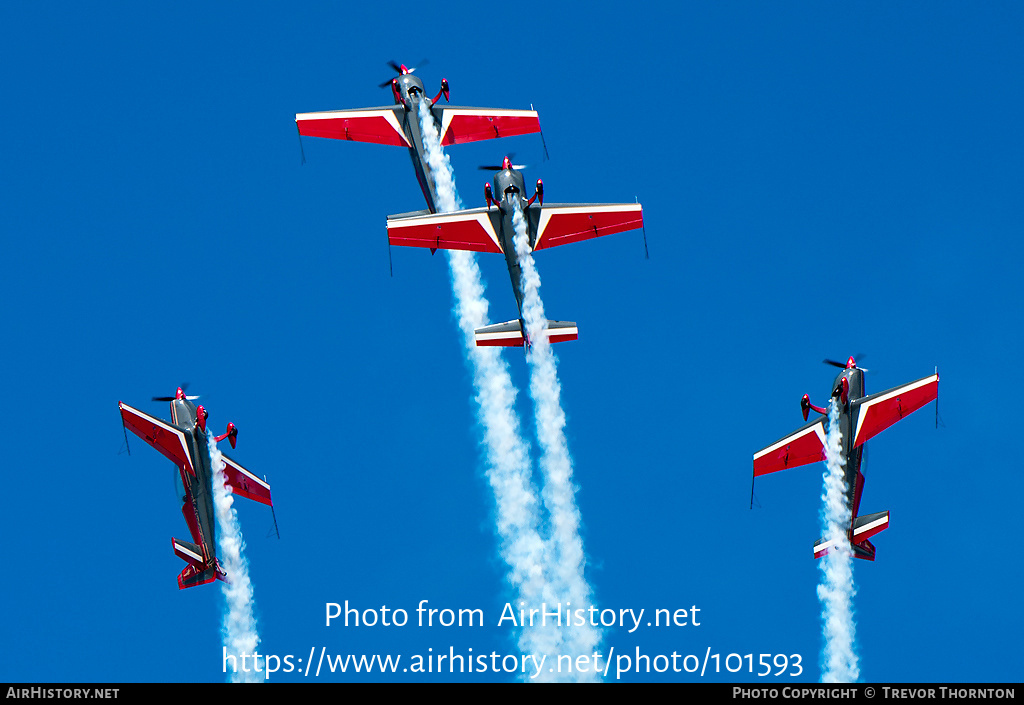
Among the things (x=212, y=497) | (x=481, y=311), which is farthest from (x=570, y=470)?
(x=212, y=497)

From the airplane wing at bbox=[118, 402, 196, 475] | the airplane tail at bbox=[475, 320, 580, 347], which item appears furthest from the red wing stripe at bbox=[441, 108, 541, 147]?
the airplane wing at bbox=[118, 402, 196, 475]

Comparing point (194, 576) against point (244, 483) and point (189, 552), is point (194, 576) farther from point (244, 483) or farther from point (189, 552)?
point (244, 483)

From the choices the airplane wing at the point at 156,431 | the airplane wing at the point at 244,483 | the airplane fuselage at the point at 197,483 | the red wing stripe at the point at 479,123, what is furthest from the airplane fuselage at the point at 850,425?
the airplane wing at the point at 156,431

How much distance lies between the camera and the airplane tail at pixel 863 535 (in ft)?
256

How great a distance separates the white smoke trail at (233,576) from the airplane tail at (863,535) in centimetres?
2296

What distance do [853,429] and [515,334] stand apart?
1439cm

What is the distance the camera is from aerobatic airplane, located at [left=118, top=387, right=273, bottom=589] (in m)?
75.9

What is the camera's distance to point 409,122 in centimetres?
8231

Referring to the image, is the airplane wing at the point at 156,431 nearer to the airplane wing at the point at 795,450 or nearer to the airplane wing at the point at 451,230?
the airplane wing at the point at 451,230

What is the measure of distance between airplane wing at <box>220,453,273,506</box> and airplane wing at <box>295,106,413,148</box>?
15163 millimetres

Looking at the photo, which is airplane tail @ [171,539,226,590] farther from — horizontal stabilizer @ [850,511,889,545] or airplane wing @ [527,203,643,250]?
horizontal stabilizer @ [850,511,889,545]

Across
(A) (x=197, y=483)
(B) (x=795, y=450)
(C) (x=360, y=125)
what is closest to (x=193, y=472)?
(A) (x=197, y=483)
